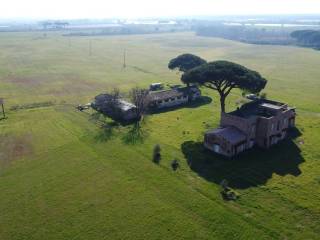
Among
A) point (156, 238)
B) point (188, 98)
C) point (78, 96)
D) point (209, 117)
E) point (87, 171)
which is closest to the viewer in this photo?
point (156, 238)

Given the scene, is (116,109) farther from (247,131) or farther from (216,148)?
(247,131)

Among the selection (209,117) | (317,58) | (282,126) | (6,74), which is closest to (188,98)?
(209,117)

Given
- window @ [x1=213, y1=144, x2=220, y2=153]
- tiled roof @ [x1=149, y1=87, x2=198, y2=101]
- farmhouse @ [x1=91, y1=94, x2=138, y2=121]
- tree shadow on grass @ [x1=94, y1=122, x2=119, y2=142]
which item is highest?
tiled roof @ [x1=149, y1=87, x2=198, y2=101]

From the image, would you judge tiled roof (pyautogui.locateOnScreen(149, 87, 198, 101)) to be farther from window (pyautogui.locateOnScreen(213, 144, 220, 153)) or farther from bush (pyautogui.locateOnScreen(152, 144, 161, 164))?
window (pyautogui.locateOnScreen(213, 144, 220, 153))

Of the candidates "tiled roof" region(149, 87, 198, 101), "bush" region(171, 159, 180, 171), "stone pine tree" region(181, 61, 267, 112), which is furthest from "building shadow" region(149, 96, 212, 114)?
"bush" region(171, 159, 180, 171)

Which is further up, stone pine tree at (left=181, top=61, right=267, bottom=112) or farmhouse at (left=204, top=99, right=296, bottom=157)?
stone pine tree at (left=181, top=61, right=267, bottom=112)

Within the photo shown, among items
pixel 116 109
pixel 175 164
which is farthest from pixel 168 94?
pixel 175 164

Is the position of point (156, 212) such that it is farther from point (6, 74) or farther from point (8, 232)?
point (6, 74)
